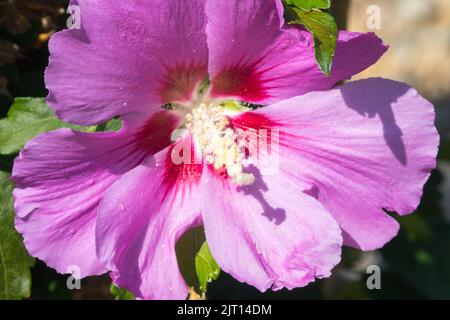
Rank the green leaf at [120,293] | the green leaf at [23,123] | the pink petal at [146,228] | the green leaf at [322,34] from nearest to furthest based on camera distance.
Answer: the green leaf at [322,34] → the pink petal at [146,228] → the green leaf at [23,123] → the green leaf at [120,293]

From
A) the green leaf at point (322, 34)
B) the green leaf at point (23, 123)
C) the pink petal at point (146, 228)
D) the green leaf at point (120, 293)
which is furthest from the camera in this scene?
the green leaf at point (120, 293)

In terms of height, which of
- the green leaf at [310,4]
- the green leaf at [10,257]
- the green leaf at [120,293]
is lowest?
the green leaf at [120,293]

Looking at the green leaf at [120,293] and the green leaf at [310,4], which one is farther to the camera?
the green leaf at [120,293]

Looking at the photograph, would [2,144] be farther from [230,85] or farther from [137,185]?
[230,85]

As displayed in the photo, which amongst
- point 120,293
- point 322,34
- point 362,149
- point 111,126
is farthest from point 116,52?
point 120,293

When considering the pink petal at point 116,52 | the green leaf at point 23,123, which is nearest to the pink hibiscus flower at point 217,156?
the pink petal at point 116,52

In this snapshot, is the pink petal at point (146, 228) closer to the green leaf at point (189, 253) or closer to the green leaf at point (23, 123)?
the green leaf at point (189, 253)

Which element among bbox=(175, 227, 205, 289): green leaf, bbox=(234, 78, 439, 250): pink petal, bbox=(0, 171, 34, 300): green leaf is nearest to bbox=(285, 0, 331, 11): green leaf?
bbox=(234, 78, 439, 250): pink petal
